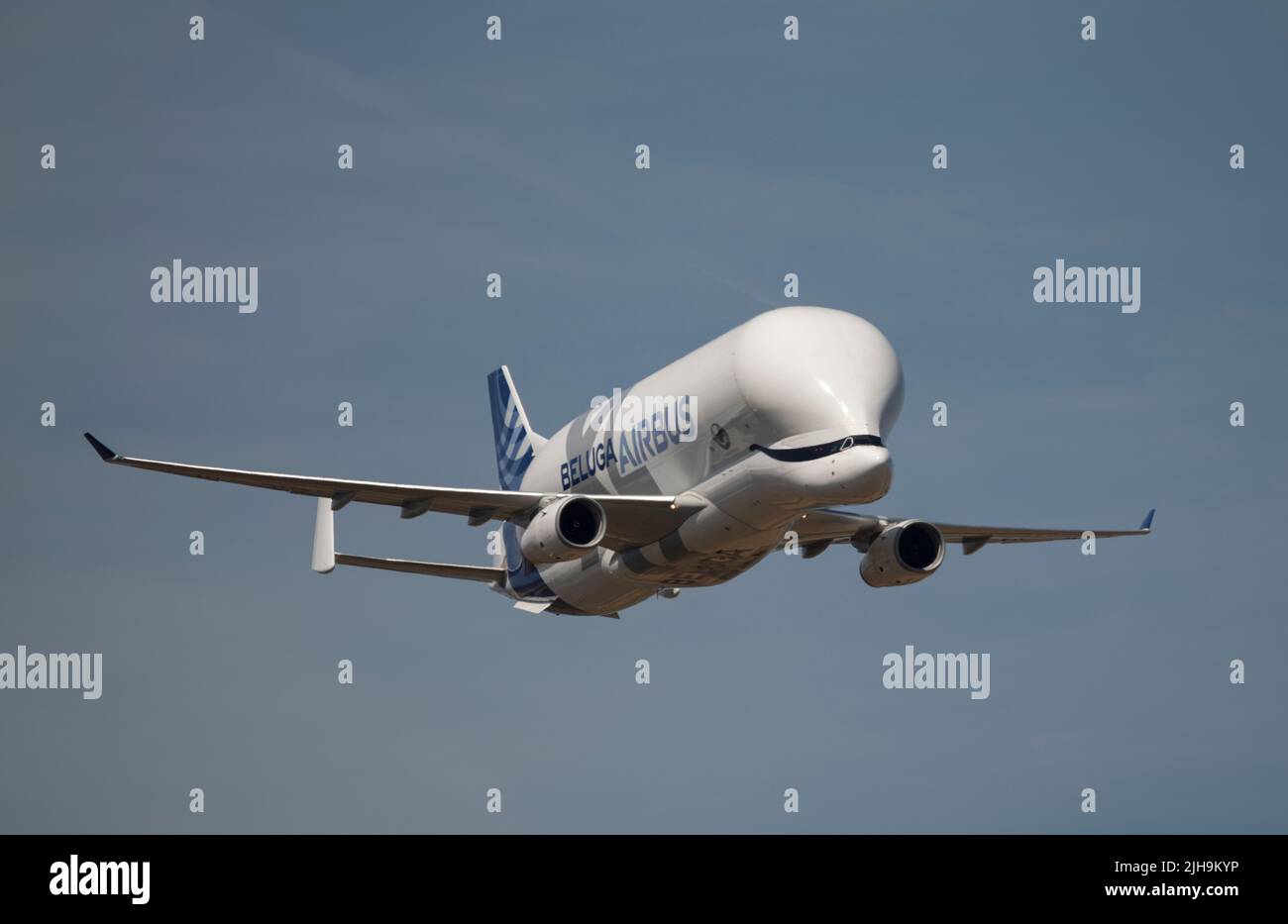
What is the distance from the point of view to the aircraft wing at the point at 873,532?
61.9 metres

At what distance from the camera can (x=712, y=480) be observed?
56812 mm

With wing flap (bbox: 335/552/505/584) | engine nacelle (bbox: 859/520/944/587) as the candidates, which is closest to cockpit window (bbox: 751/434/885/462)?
engine nacelle (bbox: 859/520/944/587)

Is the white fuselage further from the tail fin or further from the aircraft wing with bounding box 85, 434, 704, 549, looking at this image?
the tail fin

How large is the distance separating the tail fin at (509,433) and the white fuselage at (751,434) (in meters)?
12.0

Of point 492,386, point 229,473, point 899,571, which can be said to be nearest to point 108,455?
point 229,473

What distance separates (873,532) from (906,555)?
133cm

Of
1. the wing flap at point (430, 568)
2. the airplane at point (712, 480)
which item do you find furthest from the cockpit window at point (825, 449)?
the wing flap at point (430, 568)

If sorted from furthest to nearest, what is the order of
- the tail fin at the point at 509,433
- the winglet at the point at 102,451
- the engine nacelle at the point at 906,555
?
1. the tail fin at the point at 509,433
2. the engine nacelle at the point at 906,555
3. the winglet at the point at 102,451

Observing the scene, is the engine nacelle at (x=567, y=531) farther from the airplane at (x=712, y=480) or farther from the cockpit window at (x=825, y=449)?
the cockpit window at (x=825, y=449)

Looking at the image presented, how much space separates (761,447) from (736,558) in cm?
526

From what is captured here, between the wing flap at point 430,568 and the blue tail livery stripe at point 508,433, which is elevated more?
the blue tail livery stripe at point 508,433

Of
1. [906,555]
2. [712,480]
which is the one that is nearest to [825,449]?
[712,480]

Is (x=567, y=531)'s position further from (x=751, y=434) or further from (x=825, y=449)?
(x=825, y=449)

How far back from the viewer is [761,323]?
5597cm
